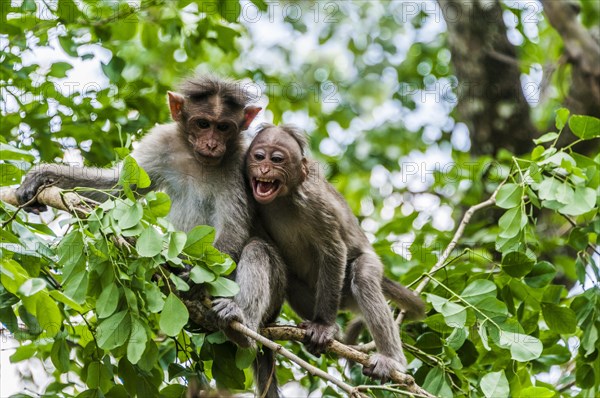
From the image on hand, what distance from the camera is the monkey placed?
8039mm

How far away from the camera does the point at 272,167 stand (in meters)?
8.41

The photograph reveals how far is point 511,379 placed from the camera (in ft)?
23.2

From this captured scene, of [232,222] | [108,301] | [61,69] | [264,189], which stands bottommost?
[232,222]

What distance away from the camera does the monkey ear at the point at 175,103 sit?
28.3 feet

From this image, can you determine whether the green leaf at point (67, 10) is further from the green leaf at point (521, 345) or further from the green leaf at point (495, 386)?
the green leaf at point (495, 386)

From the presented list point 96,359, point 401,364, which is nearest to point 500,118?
point 401,364

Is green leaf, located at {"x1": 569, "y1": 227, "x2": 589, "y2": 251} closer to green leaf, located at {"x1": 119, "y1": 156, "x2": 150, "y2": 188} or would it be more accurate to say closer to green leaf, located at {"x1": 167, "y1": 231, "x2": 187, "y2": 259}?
green leaf, located at {"x1": 167, "y1": 231, "x2": 187, "y2": 259}

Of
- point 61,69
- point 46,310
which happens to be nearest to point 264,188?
A: point 61,69

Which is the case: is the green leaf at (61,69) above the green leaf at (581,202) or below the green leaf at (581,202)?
above

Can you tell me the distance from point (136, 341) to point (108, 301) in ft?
1.11

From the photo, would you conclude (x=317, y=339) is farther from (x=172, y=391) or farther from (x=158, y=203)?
(x=158, y=203)

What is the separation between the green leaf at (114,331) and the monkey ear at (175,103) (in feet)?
11.3

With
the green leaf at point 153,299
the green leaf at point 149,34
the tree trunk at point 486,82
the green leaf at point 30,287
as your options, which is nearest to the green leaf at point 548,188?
the green leaf at point 153,299

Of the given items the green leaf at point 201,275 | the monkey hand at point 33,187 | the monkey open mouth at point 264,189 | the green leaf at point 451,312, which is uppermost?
the green leaf at point 201,275
